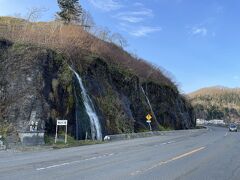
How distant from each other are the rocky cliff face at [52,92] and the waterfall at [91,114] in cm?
66

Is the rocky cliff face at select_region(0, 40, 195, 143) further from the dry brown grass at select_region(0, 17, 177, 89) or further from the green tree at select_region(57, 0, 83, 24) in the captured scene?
the green tree at select_region(57, 0, 83, 24)

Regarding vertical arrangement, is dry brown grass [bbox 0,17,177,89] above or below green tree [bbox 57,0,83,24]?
below

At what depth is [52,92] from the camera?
35938 mm

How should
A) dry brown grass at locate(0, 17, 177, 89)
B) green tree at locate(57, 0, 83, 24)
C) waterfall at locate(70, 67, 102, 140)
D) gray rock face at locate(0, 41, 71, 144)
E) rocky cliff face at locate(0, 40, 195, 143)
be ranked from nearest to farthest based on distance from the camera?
1. gray rock face at locate(0, 41, 71, 144)
2. rocky cliff face at locate(0, 40, 195, 143)
3. waterfall at locate(70, 67, 102, 140)
4. dry brown grass at locate(0, 17, 177, 89)
5. green tree at locate(57, 0, 83, 24)

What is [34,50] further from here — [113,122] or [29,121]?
[113,122]

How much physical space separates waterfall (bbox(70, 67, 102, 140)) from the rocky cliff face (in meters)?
0.66

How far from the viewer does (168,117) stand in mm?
69500

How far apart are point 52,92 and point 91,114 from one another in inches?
196

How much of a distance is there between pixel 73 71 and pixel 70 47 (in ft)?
18.1

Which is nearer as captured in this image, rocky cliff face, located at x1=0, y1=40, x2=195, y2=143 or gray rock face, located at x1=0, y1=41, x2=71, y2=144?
gray rock face, located at x1=0, y1=41, x2=71, y2=144

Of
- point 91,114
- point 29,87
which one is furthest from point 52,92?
point 91,114

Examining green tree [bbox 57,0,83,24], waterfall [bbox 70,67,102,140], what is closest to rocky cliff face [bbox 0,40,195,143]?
waterfall [bbox 70,67,102,140]

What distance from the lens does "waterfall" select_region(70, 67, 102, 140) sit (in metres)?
38.4

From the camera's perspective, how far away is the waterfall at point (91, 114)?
126 feet
